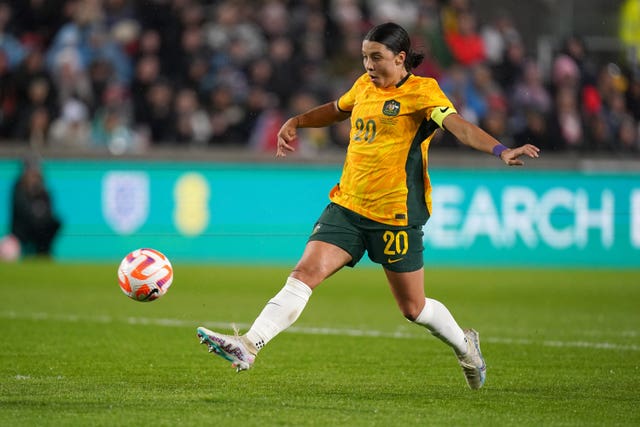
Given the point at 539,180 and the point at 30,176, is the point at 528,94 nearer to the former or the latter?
the point at 539,180

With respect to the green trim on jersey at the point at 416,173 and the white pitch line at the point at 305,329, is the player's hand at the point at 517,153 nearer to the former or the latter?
the green trim on jersey at the point at 416,173

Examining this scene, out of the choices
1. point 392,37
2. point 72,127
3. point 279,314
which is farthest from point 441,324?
point 72,127

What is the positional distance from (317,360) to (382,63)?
2.70m

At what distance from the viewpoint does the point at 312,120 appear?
8.12 meters

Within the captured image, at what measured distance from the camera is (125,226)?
18.9 meters

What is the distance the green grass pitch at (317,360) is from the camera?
266 inches

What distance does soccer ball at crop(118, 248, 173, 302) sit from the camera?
8070 millimetres

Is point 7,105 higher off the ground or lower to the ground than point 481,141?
lower

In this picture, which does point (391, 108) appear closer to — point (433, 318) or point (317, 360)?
point (433, 318)

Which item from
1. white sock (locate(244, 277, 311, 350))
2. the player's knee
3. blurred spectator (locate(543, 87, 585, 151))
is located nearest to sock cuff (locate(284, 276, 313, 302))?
white sock (locate(244, 277, 311, 350))

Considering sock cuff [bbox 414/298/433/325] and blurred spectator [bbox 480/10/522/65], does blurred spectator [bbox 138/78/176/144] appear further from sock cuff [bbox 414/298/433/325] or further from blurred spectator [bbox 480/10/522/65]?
sock cuff [bbox 414/298/433/325]

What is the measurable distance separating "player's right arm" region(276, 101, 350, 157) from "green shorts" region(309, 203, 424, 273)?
72 centimetres

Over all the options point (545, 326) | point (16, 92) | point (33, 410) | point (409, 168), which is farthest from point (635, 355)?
point (16, 92)

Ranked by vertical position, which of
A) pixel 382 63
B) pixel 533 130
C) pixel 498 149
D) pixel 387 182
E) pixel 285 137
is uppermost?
pixel 382 63
